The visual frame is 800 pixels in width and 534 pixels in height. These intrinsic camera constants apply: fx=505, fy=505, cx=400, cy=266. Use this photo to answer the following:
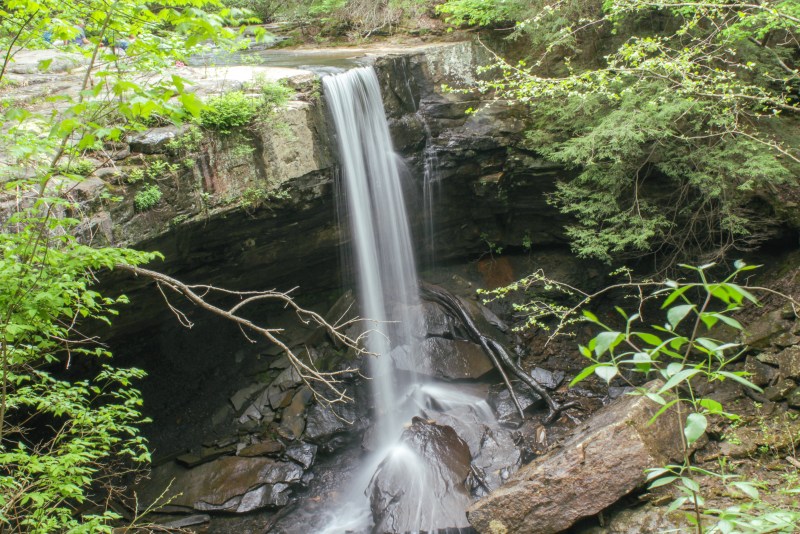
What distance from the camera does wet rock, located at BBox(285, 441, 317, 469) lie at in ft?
23.2

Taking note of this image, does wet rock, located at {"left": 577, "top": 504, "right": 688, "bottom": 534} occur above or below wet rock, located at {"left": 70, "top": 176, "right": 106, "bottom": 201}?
below

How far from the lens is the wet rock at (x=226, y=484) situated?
6426 millimetres

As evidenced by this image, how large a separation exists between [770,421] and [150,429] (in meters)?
8.24

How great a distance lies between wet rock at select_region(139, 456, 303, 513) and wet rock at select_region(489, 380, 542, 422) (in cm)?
290

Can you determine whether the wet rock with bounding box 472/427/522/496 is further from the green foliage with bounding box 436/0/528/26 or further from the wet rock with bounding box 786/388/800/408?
the green foliage with bounding box 436/0/528/26

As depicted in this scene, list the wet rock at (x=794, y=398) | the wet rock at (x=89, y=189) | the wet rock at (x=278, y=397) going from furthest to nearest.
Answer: the wet rock at (x=278, y=397) < the wet rock at (x=794, y=398) < the wet rock at (x=89, y=189)

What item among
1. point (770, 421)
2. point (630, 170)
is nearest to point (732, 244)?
point (630, 170)

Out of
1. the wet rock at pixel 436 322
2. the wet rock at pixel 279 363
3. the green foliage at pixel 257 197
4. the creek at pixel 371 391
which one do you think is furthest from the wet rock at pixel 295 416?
the green foliage at pixel 257 197

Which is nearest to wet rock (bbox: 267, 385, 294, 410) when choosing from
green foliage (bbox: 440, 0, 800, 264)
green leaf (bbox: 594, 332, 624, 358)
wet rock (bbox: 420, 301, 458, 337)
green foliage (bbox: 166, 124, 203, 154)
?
wet rock (bbox: 420, 301, 458, 337)

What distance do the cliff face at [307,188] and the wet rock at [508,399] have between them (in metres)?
2.80

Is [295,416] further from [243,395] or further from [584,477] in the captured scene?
[584,477]

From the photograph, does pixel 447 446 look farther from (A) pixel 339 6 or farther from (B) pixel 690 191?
(A) pixel 339 6

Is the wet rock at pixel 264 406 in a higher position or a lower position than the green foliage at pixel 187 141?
lower

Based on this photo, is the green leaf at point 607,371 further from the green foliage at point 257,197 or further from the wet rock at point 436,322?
the wet rock at point 436,322
